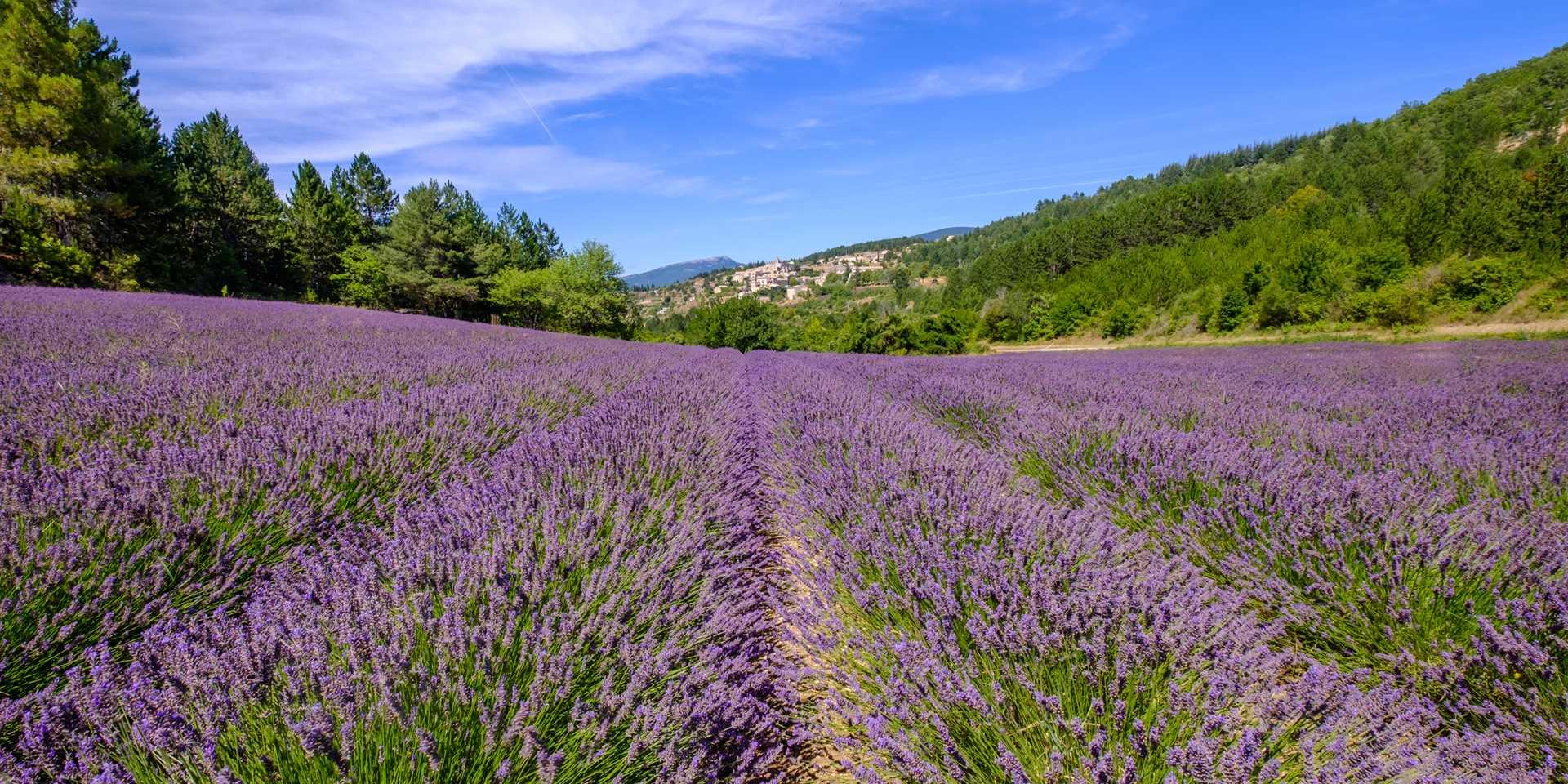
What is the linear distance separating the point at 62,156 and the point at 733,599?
78.2 ft

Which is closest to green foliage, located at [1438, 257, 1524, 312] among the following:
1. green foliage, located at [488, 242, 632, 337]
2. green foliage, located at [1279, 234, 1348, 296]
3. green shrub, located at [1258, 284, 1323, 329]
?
green shrub, located at [1258, 284, 1323, 329]

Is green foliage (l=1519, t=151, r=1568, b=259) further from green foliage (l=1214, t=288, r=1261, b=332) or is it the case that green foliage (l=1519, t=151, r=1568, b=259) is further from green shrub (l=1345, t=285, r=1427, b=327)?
green foliage (l=1214, t=288, r=1261, b=332)

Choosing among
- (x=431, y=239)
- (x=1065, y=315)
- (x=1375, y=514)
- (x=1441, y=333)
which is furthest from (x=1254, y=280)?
(x=431, y=239)

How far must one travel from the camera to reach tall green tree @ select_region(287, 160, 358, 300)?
103 ft

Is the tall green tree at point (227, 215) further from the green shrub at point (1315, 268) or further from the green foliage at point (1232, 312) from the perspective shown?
the green shrub at point (1315, 268)

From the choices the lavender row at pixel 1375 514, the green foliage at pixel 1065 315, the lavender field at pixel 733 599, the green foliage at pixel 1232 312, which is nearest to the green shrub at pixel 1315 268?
the green foliage at pixel 1232 312

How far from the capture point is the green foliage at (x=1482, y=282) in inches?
696

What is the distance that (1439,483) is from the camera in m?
2.14

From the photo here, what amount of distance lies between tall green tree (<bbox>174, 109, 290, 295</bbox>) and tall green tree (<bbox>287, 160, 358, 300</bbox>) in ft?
2.24

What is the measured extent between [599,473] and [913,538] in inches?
44.7

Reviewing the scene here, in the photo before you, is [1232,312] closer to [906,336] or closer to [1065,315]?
[1065,315]

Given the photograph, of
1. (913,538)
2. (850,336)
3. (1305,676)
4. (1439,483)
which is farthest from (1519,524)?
(850,336)

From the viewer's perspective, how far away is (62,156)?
14484 millimetres

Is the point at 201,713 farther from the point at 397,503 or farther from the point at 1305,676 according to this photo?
the point at 1305,676
